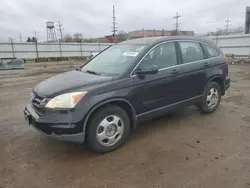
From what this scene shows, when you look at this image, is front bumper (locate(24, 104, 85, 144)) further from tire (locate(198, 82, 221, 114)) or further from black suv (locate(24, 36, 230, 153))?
tire (locate(198, 82, 221, 114))

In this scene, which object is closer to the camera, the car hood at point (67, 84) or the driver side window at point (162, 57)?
the car hood at point (67, 84)

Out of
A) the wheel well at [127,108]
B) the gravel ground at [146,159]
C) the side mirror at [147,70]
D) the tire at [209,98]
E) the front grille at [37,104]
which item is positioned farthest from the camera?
the tire at [209,98]

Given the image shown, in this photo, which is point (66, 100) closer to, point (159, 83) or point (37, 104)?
point (37, 104)

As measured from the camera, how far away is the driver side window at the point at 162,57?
371 cm

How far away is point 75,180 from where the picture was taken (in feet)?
8.82

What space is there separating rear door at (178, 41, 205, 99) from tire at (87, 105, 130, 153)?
59.0 inches

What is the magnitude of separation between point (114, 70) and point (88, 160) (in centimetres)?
144

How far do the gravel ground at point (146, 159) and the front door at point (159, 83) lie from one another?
1.96 ft

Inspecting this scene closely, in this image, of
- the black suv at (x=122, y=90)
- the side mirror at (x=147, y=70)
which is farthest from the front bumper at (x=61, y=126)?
the side mirror at (x=147, y=70)

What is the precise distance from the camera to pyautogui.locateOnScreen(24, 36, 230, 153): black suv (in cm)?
298

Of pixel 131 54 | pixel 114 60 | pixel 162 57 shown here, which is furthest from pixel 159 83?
pixel 114 60

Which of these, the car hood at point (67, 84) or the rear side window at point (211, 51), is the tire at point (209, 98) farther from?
the car hood at point (67, 84)

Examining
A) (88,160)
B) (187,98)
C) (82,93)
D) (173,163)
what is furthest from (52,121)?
(187,98)

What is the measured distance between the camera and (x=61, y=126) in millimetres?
2939
